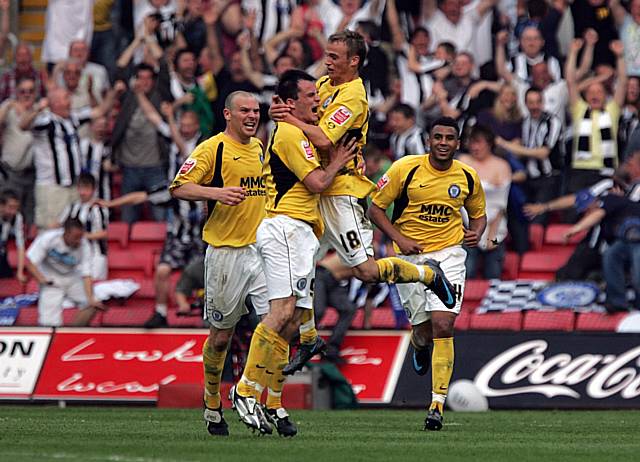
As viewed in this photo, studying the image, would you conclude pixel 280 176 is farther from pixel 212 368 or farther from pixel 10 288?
pixel 10 288

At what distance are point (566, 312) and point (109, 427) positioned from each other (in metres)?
7.68

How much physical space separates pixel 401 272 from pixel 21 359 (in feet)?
25.2

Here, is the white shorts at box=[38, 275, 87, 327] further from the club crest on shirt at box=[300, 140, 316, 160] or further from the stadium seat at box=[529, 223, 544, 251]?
the club crest on shirt at box=[300, 140, 316, 160]

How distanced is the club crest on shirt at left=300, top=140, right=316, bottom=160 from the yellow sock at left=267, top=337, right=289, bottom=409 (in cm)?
139

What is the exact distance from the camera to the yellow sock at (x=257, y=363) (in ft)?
36.1

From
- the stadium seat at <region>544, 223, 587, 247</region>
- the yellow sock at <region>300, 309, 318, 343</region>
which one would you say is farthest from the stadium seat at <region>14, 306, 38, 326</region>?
the yellow sock at <region>300, 309, 318, 343</region>

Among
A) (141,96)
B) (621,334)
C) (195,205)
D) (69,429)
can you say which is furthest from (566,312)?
(69,429)

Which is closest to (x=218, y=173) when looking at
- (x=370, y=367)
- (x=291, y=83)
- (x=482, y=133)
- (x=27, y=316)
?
(x=291, y=83)

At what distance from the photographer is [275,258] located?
37.1ft

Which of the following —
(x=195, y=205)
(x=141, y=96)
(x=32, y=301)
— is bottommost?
(x=32, y=301)

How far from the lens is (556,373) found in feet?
57.2

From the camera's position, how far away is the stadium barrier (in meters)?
17.2

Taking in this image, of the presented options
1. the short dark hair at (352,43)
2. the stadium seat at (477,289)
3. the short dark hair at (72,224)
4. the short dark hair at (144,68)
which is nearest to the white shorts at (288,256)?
the short dark hair at (352,43)

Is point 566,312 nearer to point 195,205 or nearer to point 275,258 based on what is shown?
point 195,205
